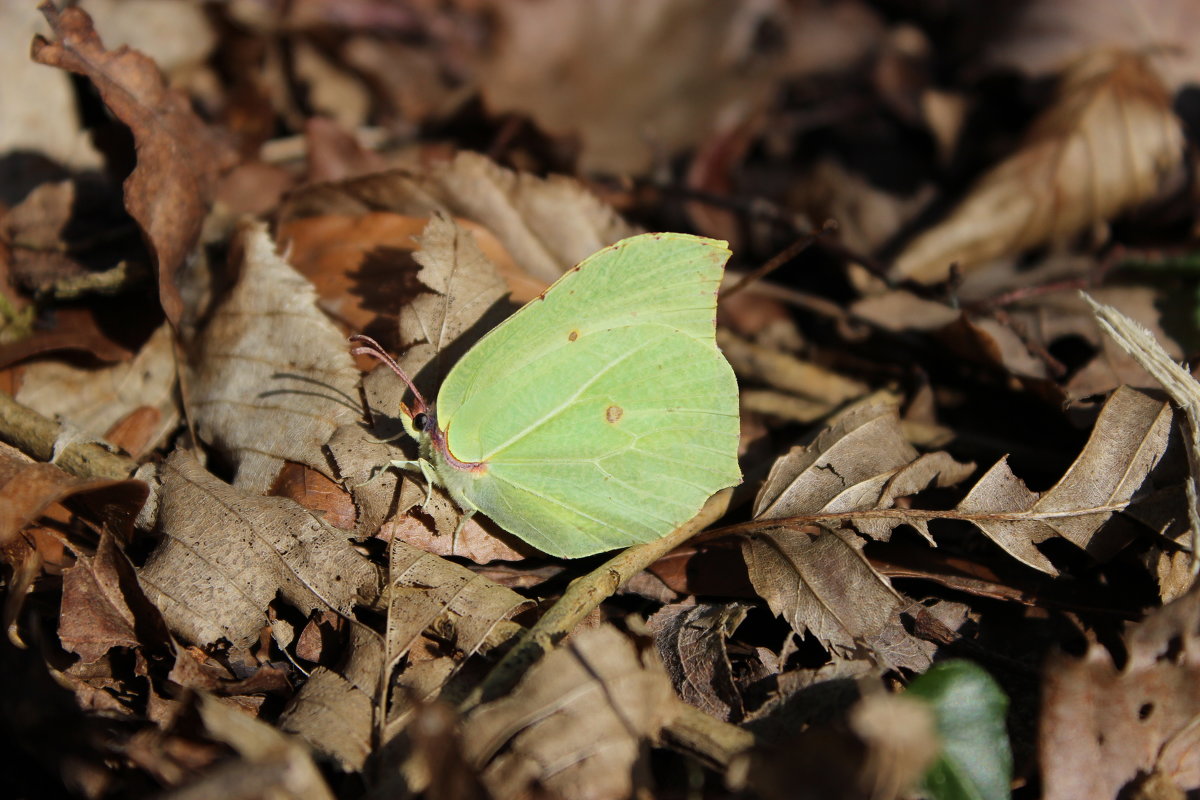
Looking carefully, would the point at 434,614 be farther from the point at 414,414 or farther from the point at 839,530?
the point at 839,530

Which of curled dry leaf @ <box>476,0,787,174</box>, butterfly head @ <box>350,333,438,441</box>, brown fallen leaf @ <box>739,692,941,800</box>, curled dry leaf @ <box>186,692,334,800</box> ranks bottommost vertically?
brown fallen leaf @ <box>739,692,941,800</box>

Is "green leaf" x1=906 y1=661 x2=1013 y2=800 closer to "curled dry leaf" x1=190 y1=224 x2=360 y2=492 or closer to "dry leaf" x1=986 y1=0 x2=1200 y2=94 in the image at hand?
"curled dry leaf" x1=190 y1=224 x2=360 y2=492

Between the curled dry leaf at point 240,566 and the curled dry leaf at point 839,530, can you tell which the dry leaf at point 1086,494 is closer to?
the curled dry leaf at point 839,530

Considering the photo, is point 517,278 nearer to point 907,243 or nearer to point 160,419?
point 160,419

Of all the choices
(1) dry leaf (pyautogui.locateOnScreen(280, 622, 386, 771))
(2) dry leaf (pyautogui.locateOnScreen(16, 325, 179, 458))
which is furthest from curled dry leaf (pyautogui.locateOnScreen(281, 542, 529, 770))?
(2) dry leaf (pyautogui.locateOnScreen(16, 325, 179, 458))

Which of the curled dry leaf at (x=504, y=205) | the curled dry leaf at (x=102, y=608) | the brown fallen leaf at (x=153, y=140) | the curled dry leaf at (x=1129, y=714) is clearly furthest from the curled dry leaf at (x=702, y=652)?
the brown fallen leaf at (x=153, y=140)

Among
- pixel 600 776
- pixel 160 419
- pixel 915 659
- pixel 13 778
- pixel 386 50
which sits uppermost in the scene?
pixel 386 50

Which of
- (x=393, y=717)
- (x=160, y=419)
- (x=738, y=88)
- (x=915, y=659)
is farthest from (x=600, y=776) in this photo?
(x=738, y=88)
